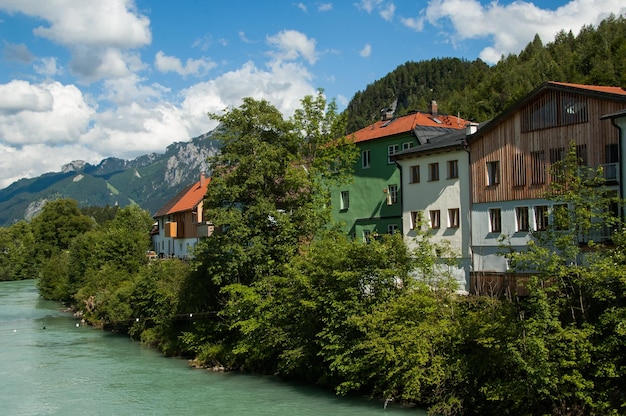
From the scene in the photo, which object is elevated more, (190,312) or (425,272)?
(425,272)

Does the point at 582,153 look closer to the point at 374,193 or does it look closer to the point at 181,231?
the point at 374,193

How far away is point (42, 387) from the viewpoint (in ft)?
95.5

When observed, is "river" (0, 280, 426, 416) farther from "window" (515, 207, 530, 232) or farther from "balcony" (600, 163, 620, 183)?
"balcony" (600, 163, 620, 183)

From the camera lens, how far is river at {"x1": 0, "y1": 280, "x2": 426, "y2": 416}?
24906mm

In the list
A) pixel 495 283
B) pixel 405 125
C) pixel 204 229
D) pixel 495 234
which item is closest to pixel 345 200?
pixel 405 125

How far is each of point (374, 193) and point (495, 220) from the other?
1198 cm

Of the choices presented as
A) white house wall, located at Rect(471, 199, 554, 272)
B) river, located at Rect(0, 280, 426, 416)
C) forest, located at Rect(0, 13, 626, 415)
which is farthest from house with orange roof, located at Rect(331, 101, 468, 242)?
river, located at Rect(0, 280, 426, 416)

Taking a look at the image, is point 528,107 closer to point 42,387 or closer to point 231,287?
→ point 231,287

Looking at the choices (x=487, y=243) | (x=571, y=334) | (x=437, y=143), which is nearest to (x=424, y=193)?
(x=437, y=143)

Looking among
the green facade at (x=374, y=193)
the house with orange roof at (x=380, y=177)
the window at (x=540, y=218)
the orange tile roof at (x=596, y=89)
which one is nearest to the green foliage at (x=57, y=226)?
the house with orange roof at (x=380, y=177)

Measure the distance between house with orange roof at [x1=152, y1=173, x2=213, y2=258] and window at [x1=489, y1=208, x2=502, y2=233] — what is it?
28602mm

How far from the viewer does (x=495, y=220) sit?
32562 millimetres

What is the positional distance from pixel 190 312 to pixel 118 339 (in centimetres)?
904

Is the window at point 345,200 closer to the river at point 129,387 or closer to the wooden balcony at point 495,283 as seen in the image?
the wooden balcony at point 495,283
